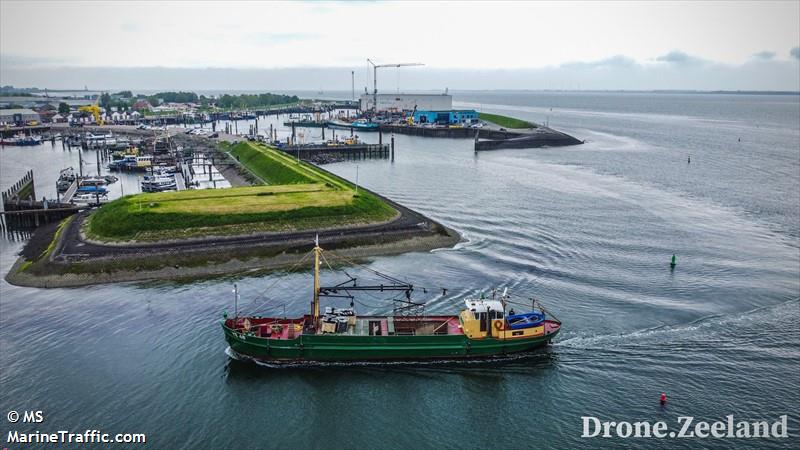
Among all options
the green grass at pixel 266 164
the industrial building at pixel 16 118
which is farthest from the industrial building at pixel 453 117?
the industrial building at pixel 16 118

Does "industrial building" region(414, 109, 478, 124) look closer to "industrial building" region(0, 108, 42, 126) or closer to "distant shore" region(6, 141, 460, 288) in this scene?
"distant shore" region(6, 141, 460, 288)

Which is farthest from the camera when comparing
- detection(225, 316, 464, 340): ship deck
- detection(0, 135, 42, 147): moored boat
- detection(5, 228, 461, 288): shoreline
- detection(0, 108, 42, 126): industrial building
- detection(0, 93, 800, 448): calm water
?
detection(0, 108, 42, 126): industrial building

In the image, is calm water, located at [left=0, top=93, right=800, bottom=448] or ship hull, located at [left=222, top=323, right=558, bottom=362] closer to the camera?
calm water, located at [left=0, top=93, right=800, bottom=448]

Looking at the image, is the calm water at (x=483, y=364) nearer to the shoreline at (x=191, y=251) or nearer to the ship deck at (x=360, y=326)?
the ship deck at (x=360, y=326)

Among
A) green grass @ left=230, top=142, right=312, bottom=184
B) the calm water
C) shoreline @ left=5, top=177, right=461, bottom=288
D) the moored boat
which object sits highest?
the moored boat

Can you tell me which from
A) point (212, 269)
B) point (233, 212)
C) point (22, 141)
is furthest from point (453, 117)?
point (212, 269)

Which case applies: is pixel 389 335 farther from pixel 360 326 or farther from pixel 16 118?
pixel 16 118

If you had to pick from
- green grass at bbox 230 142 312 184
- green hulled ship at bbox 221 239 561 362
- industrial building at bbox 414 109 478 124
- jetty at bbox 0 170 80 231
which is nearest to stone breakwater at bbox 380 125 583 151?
industrial building at bbox 414 109 478 124
